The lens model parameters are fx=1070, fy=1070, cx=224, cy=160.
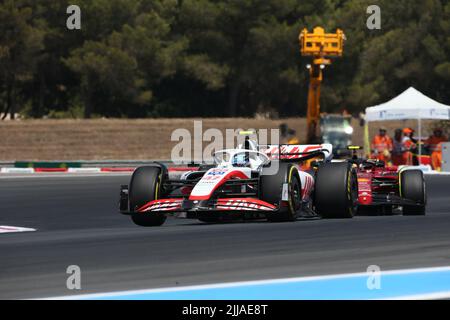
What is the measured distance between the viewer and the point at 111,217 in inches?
699

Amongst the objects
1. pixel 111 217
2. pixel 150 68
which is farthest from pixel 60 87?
pixel 111 217

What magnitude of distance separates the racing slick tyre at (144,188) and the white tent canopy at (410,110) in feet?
75.4

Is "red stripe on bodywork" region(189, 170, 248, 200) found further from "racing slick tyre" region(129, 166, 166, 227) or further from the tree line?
the tree line

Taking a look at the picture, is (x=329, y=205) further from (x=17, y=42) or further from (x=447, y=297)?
(x=17, y=42)

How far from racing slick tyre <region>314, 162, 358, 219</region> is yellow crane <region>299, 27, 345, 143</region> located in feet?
76.8

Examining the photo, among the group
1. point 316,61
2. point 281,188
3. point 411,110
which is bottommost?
point 281,188

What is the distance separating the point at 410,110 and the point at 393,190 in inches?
811

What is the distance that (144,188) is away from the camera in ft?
49.4

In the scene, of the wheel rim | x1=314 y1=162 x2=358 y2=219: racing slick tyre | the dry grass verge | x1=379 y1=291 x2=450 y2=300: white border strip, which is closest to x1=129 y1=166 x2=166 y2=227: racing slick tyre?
the wheel rim

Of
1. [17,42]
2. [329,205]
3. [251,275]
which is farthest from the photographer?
[17,42]

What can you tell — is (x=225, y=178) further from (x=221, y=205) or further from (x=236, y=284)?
(x=236, y=284)

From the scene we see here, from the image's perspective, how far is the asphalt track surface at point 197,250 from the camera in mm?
9516

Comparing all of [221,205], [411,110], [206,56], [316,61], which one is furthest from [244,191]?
[206,56]
